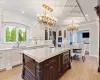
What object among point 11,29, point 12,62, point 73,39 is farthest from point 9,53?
point 73,39

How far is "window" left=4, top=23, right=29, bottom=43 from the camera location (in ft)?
15.9

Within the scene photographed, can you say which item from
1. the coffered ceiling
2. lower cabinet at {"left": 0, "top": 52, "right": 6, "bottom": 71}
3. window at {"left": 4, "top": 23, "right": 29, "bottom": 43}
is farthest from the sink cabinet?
the coffered ceiling

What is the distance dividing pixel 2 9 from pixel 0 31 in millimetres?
1073

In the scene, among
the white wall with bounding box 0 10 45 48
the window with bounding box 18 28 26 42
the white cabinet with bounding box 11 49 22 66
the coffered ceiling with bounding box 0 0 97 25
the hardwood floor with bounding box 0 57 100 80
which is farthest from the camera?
the window with bounding box 18 28 26 42

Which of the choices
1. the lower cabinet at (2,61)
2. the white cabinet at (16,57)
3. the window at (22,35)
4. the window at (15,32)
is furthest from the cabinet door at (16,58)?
the window at (22,35)

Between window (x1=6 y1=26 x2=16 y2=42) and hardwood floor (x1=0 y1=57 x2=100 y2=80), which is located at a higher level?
window (x1=6 y1=26 x2=16 y2=42)

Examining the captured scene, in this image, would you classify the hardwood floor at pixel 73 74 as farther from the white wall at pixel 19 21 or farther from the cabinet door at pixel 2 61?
the white wall at pixel 19 21

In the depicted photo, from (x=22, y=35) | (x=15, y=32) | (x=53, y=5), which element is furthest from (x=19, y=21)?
(x=53, y=5)

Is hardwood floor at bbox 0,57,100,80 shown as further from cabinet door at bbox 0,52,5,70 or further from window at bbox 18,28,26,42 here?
window at bbox 18,28,26,42

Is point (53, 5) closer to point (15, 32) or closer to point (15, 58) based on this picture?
point (15, 32)

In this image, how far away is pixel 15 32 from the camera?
5234 millimetres

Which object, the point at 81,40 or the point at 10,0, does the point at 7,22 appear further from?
the point at 81,40

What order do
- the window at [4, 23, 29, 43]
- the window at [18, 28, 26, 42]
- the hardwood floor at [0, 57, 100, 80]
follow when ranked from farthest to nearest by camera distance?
the window at [18, 28, 26, 42]
the window at [4, 23, 29, 43]
the hardwood floor at [0, 57, 100, 80]

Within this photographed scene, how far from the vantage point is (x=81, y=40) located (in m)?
10.2
